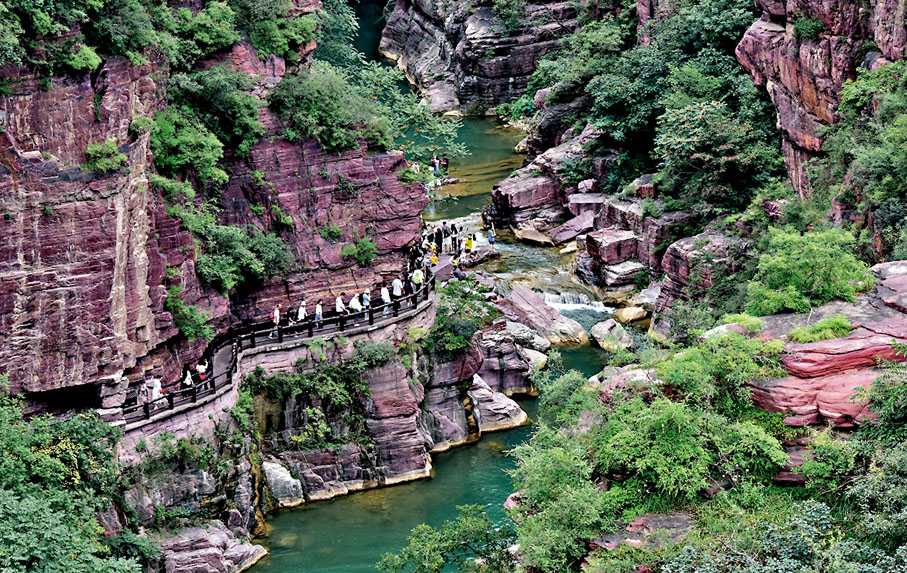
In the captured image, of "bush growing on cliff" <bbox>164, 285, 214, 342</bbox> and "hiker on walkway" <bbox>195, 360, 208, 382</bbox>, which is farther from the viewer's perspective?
"hiker on walkway" <bbox>195, 360, 208, 382</bbox>

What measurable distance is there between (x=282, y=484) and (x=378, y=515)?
3233 mm

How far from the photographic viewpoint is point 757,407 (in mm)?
26016

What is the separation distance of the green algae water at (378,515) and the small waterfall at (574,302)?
38.4ft

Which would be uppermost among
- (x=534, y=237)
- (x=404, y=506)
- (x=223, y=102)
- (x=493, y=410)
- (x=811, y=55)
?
(x=811, y=55)

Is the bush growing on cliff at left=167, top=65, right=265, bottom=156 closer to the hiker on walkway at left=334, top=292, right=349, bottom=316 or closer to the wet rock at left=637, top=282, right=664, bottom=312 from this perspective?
the hiker on walkway at left=334, top=292, right=349, bottom=316

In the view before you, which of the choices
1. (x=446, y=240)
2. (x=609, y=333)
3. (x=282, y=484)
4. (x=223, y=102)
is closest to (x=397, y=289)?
(x=282, y=484)

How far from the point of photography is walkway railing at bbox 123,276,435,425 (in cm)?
3369

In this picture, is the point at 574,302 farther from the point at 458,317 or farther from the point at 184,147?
the point at 184,147

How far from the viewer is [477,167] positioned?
219 ft

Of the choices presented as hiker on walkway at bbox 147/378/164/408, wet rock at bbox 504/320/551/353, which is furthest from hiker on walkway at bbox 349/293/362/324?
wet rock at bbox 504/320/551/353

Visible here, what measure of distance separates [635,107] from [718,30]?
5612 millimetres

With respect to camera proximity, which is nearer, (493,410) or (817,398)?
(817,398)

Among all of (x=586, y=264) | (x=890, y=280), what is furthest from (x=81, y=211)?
(x=586, y=264)

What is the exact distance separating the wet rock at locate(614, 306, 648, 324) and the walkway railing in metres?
11.5
